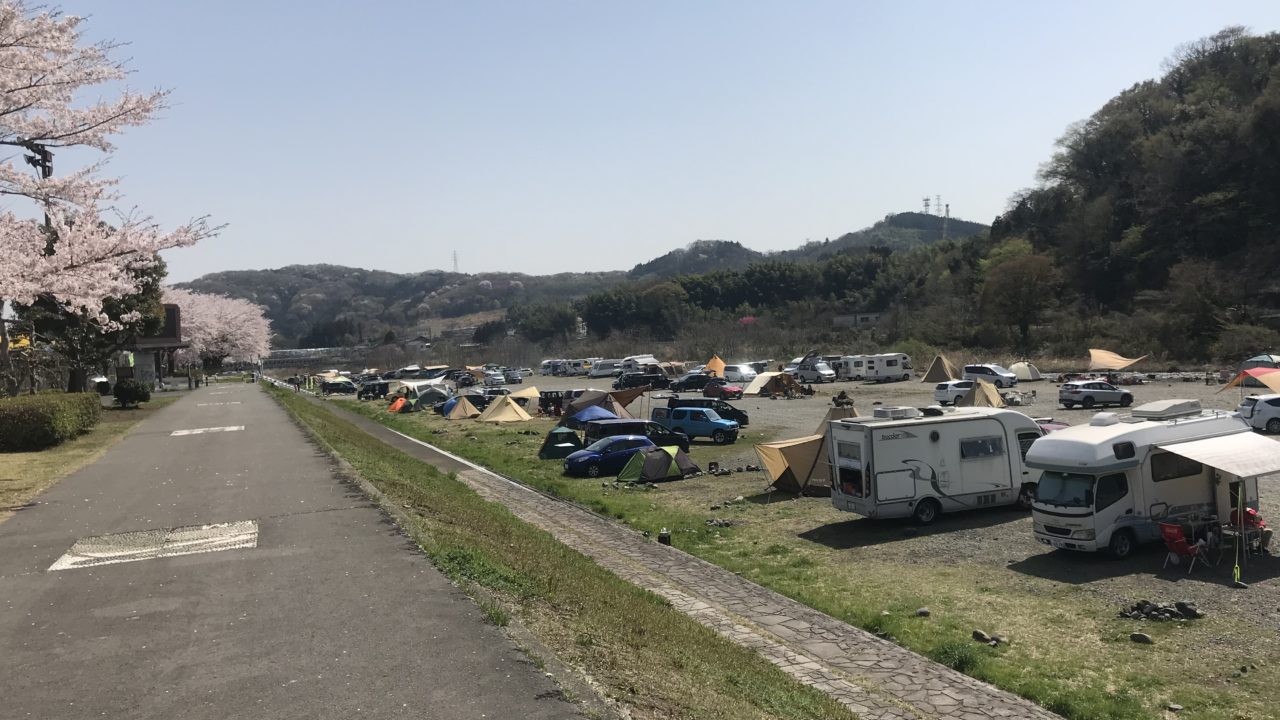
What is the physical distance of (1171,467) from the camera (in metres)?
14.6

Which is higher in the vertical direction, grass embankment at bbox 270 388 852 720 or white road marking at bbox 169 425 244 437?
white road marking at bbox 169 425 244 437

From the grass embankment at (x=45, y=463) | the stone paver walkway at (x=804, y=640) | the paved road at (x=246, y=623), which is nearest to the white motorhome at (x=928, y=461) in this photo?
the stone paver walkway at (x=804, y=640)

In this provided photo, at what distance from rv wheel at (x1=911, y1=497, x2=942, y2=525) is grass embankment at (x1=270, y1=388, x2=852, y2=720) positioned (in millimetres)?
6968

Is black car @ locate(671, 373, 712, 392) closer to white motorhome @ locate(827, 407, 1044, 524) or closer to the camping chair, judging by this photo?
white motorhome @ locate(827, 407, 1044, 524)

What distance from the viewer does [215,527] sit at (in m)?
14.2

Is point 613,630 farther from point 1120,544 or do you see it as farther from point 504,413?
point 504,413

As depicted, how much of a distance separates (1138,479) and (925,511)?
436cm

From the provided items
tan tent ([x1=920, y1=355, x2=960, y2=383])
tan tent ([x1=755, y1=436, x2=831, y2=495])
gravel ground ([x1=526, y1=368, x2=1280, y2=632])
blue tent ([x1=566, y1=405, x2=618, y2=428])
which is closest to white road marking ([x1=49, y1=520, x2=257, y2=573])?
gravel ground ([x1=526, y1=368, x2=1280, y2=632])

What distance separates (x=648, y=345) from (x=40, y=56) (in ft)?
368

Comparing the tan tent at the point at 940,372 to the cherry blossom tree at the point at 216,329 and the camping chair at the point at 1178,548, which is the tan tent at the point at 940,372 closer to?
the camping chair at the point at 1178,548

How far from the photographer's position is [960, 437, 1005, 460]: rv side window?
18.1m

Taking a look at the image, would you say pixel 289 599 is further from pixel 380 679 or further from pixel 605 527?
pixel 605 527

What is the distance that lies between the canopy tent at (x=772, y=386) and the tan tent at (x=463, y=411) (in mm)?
17316

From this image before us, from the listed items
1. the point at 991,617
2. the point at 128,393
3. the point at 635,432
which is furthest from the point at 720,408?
the point at 128,393
